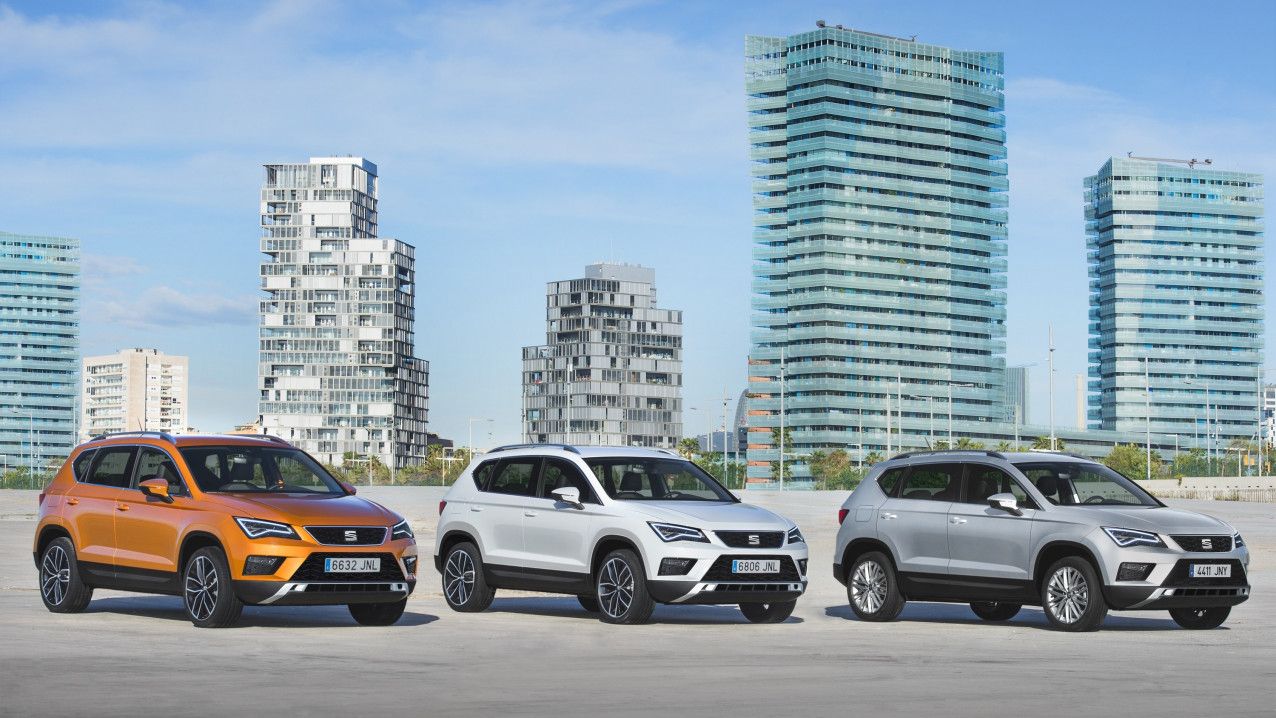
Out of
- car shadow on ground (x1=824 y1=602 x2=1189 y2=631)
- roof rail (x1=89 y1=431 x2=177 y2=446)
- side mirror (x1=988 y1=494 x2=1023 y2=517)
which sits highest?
roof rail (x1=89 y1=431 x2=177 y2=446)

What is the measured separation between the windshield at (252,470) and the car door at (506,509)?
184cm

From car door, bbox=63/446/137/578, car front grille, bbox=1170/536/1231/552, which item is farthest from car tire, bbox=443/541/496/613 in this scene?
car front grille, bbox=1170/536/1231/552

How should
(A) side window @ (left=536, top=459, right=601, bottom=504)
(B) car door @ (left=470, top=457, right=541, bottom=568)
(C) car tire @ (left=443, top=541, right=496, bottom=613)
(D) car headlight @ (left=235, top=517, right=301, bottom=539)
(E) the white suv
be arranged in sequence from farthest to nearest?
(C) car tire @ (left=443, top=541, right=496, bottom=613) → (B) car door @ (left=470, top=457, right=541, bottom=568) → (A) side window @ (left=536, top=459, right=601, bottom=504) → (E) the white suv → (D) car headlight @ (left=235, top=517, right=301, bottom=539)

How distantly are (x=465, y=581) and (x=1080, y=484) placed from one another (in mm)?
6487

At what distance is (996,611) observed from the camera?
1856 cm

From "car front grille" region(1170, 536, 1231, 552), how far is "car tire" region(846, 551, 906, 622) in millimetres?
2977

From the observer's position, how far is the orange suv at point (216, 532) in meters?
15.3

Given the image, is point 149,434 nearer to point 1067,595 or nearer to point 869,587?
point 869,587

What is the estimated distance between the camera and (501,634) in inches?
621

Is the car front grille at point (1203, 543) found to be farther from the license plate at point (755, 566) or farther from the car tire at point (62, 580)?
the car tire at point (62, 580)

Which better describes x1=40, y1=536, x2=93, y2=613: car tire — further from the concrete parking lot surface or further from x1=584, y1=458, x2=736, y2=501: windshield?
x1=584, y1=458, x2=736, y2=501: windshield

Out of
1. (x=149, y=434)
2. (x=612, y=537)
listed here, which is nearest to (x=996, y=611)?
(x=612, y=537)

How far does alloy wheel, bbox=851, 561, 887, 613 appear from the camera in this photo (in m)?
18.1

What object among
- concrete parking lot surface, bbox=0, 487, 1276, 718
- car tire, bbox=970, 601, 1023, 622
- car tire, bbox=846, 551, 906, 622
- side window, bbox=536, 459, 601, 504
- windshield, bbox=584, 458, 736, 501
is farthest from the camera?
car tire, bbox=970, 601, 1023, 622
